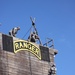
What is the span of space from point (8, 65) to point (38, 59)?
5.26 m

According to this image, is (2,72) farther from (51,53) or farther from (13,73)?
(51,53)

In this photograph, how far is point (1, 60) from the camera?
1912 inches

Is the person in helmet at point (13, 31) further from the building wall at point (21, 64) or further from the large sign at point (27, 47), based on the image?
the building wall at point (21, 64)

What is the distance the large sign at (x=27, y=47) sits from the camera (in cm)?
5094

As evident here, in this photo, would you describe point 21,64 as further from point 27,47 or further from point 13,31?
point 13,31

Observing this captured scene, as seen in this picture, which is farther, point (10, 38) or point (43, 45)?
point (43, 45)

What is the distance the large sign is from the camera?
50.9m

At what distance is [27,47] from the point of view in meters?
52.0

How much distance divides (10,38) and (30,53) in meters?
3.30

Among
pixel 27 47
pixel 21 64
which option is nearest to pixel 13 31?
pixel 27 47

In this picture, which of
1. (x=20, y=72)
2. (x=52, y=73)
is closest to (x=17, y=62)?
(x=20, y=72)

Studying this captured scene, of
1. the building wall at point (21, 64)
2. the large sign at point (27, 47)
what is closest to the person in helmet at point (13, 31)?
the large sign at point (27, 47)

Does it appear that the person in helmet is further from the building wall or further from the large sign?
the building wall

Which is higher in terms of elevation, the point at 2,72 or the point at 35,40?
the point at 35,40
